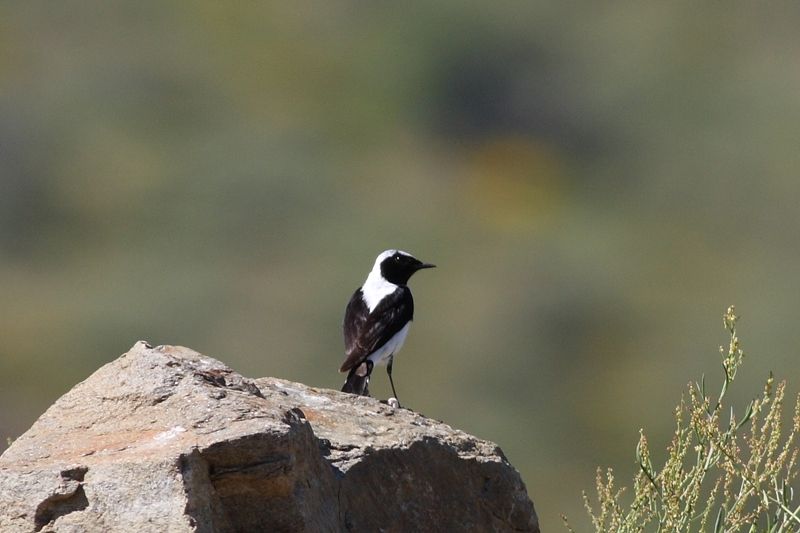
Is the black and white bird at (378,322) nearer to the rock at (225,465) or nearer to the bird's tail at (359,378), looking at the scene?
the bird's tail at (359,378)

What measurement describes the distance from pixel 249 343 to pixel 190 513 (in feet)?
84.7

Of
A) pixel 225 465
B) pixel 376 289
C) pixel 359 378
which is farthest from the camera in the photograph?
pixel 376 289

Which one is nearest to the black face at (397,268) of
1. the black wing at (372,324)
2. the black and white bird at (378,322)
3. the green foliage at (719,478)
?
the black and white bird at (378,322)

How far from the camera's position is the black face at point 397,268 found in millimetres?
10914

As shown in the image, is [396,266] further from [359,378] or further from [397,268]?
[359,378]

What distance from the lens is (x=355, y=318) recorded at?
34.1 feet

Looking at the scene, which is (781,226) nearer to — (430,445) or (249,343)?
(249,343)

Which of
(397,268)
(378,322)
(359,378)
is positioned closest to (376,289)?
(397,268)

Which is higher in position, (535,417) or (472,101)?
(472,101)

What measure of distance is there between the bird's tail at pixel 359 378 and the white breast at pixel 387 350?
51 millimetres

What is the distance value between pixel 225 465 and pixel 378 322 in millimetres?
5421

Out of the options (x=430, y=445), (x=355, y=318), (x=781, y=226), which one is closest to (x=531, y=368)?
(x=781, y=226)

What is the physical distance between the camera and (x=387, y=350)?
10.2 m

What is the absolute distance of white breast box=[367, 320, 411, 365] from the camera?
1013 cm
